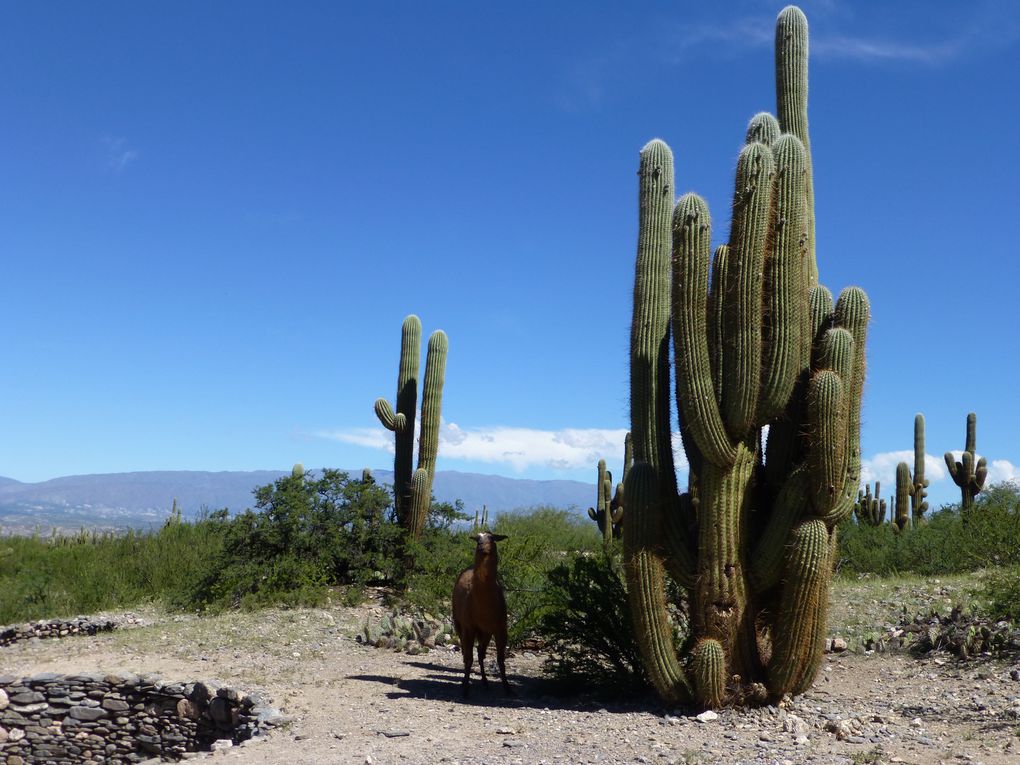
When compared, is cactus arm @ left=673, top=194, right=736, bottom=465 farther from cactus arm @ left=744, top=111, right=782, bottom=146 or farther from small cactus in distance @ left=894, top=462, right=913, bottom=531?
small cactus in distance @ left=894, top=462, right=913, bottom=531

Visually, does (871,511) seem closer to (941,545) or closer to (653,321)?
(941,545)

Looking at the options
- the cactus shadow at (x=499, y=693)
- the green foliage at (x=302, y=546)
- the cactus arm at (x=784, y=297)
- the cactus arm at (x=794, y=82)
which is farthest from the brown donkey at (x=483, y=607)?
the green foliage at (x=302, y=546)

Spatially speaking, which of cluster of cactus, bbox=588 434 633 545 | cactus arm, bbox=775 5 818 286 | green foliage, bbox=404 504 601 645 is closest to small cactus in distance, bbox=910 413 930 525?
cluster of cactus, bbox=588 434 633 545

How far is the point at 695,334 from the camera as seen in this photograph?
8.29 meters

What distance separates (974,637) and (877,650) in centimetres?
111

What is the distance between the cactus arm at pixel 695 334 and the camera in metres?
8.14

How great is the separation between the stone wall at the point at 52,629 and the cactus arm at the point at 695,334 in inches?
418

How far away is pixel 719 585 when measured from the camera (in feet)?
26.8

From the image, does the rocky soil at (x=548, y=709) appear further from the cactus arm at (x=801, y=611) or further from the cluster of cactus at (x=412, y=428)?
the cluster of cactus at (x=412, y=428)

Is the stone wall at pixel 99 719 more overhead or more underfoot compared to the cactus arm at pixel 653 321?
more underfoot

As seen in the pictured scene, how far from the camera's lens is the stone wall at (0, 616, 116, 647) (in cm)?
1466

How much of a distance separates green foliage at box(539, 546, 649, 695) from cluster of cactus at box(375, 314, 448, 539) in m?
7.63

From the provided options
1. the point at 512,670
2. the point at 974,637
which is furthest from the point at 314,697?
the point at 974,637

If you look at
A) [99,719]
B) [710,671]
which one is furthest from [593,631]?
[99,719]
